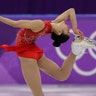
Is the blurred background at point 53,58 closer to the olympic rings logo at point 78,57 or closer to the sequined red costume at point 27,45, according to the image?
the olympic rings logo at point 78,57

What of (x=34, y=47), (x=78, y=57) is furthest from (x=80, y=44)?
(x=78, y=57)

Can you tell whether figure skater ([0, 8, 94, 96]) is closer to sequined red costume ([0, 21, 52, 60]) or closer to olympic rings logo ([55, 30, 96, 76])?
sequined red costume ([0, 21, 52, 60])

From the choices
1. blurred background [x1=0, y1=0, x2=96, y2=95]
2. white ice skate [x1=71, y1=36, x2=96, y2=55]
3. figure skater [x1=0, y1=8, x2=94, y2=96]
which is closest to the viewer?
figure skater [x1=0, y1=8, x2=94, y2=96]

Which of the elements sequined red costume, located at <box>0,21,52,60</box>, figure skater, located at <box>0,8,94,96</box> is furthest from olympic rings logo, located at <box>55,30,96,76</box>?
sequined red costume, located at <box>0,21,52,60</box>

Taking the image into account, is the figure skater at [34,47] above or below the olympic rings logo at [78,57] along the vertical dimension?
above

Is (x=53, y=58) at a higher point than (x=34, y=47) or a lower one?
lower

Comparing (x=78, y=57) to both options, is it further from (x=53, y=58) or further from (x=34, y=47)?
(x=34, y=47)

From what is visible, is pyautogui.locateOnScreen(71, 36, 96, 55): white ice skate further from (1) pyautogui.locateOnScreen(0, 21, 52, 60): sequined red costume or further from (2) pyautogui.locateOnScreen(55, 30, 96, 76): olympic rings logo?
(2) pyautogui.locateOnScreen(55, 30, 96, 76): olympic rings logo

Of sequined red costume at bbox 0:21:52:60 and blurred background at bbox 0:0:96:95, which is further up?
sequined red costume at bbox 0:21:52:60

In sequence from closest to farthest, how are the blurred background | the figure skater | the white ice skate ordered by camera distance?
the figure skater < the white ice skate < the blurred background

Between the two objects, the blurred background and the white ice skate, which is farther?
the blurred background

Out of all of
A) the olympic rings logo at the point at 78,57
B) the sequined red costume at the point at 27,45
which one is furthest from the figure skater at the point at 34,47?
the olympic rings logo at the point at 78,57
